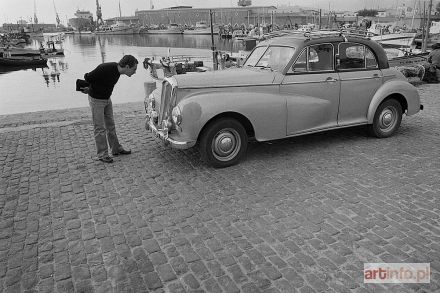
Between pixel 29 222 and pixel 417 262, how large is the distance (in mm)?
4277

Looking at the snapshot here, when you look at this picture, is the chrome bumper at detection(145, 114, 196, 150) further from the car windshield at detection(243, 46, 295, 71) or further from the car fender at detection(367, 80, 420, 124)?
the car fender at detection(367, 80, 420, 124)

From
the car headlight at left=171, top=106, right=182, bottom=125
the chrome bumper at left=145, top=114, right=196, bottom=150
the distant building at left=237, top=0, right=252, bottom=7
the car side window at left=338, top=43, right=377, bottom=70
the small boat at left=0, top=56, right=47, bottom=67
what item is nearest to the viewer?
the car headlight at left=171, top=106, right=182, bottom=125

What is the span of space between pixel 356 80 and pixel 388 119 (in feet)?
3.92

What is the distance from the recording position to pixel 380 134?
7.05 meters

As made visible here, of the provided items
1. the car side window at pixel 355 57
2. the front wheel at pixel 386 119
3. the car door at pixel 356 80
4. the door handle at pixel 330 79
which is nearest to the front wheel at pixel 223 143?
the door handle at pixel 330 79

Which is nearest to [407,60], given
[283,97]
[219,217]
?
[283,97]

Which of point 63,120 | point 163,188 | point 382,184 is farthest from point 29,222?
point 63,120

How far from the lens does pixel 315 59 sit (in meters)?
6.21

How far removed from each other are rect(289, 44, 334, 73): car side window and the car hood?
50cm

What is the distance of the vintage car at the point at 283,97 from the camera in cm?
552

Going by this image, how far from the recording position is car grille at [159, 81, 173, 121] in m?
5.70

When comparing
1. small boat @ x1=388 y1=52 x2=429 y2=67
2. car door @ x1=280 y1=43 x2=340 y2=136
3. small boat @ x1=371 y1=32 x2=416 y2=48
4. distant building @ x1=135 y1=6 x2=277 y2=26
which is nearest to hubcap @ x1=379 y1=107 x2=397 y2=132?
car door @ x1=280 y1=43 x2=340 y2=136

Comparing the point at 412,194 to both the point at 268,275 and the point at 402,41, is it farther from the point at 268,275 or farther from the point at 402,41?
the point at 402,41

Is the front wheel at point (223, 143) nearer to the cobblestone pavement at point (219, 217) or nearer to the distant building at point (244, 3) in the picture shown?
the cobblestone pavement at point (219, 217)
